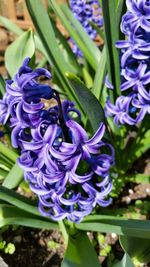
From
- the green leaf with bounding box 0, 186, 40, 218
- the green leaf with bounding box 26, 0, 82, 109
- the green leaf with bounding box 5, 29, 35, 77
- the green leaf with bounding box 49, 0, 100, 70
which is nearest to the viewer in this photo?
the green leaf with bounding box 0, 186, 40, 218

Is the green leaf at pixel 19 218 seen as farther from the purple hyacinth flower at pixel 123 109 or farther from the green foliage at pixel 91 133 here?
the purple hyacinth flower at pixel 123 109

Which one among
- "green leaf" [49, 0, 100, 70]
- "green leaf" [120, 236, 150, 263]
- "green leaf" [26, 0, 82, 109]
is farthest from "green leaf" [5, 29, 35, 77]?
"green leaf" [120, 236, 150, 263]

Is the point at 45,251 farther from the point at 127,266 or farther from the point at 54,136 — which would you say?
the point at 54,136

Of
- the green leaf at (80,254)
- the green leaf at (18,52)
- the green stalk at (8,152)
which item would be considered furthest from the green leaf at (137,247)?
the green leaf at (18,52)

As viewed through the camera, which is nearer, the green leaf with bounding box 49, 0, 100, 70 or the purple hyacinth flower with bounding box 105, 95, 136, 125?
the purple hyacinth flower with bounding box 105, 95, 136, 125

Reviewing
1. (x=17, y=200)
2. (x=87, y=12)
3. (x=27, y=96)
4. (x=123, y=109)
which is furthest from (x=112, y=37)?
(x=87, y=12)

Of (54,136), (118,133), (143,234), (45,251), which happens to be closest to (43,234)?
(45,251)

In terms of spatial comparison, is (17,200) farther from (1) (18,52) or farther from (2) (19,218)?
(1) (18,52)

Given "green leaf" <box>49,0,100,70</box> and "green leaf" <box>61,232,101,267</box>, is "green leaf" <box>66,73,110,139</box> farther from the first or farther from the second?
"green leaf" <box>49,0,100,70</box>

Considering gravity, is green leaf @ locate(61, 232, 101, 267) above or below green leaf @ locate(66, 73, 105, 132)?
below
